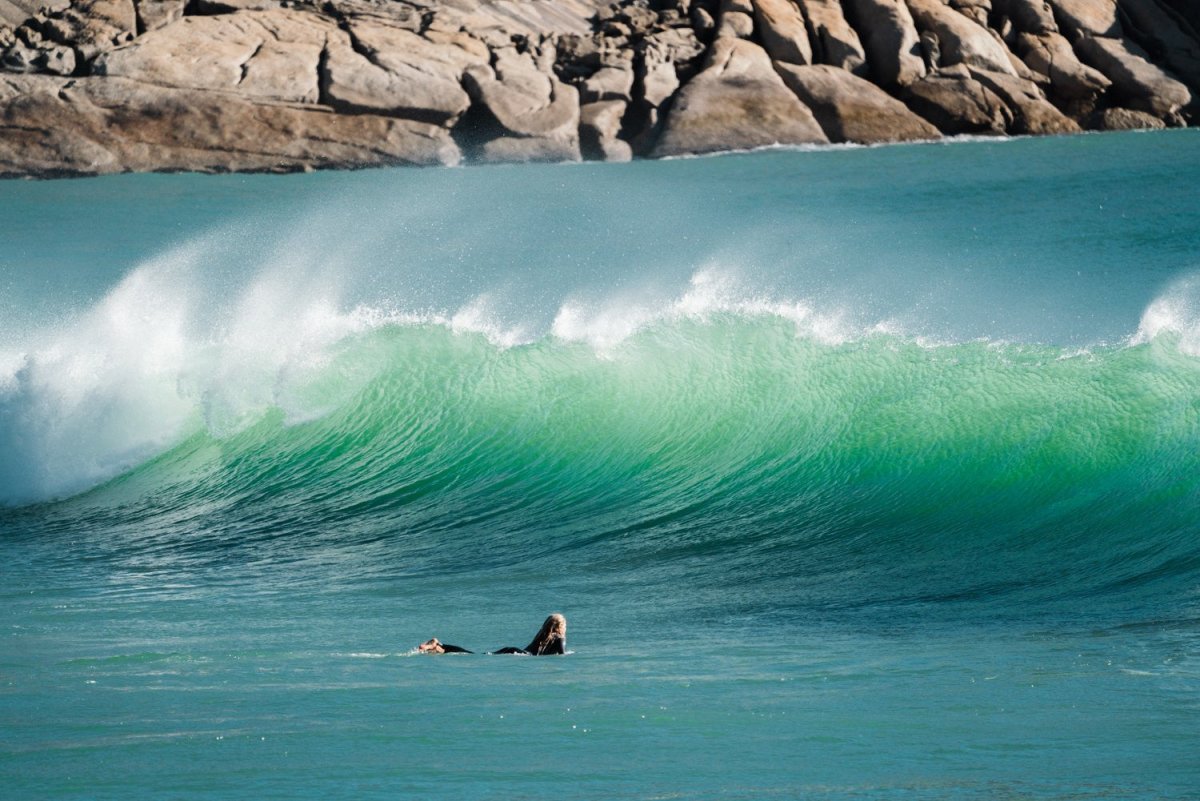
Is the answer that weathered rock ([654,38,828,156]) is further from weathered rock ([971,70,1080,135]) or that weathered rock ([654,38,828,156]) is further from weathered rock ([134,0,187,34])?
weathered rock ([134,0,187,34])

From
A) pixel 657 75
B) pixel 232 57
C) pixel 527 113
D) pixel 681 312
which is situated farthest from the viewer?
pixel 657 75

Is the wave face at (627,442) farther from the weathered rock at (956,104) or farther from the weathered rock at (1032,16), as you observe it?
the weathered rock at (1032,16)

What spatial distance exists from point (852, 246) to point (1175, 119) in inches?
791

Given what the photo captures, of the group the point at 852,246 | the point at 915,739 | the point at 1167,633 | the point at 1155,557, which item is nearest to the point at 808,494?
the point at 1155,557

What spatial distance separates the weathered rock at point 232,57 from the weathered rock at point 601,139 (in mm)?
6335

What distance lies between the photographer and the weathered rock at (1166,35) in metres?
42.2

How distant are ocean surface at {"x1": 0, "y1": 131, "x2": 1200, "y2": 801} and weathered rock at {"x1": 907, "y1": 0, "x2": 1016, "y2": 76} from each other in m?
20.1

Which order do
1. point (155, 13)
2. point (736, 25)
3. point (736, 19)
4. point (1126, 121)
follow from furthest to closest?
point (1126, 121), point (736, 19), point (736, 25), point (155, 13)

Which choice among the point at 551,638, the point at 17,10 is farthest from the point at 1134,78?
the point at 551,638

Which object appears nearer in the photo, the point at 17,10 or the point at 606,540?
the point at 606,540

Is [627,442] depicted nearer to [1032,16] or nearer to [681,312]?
[681,312]

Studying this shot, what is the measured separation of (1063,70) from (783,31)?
25.7ft

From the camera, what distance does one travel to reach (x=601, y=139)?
36562mm

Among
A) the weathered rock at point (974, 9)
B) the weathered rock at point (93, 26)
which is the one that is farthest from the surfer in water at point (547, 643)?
the weathered rock at point (974, 9)
